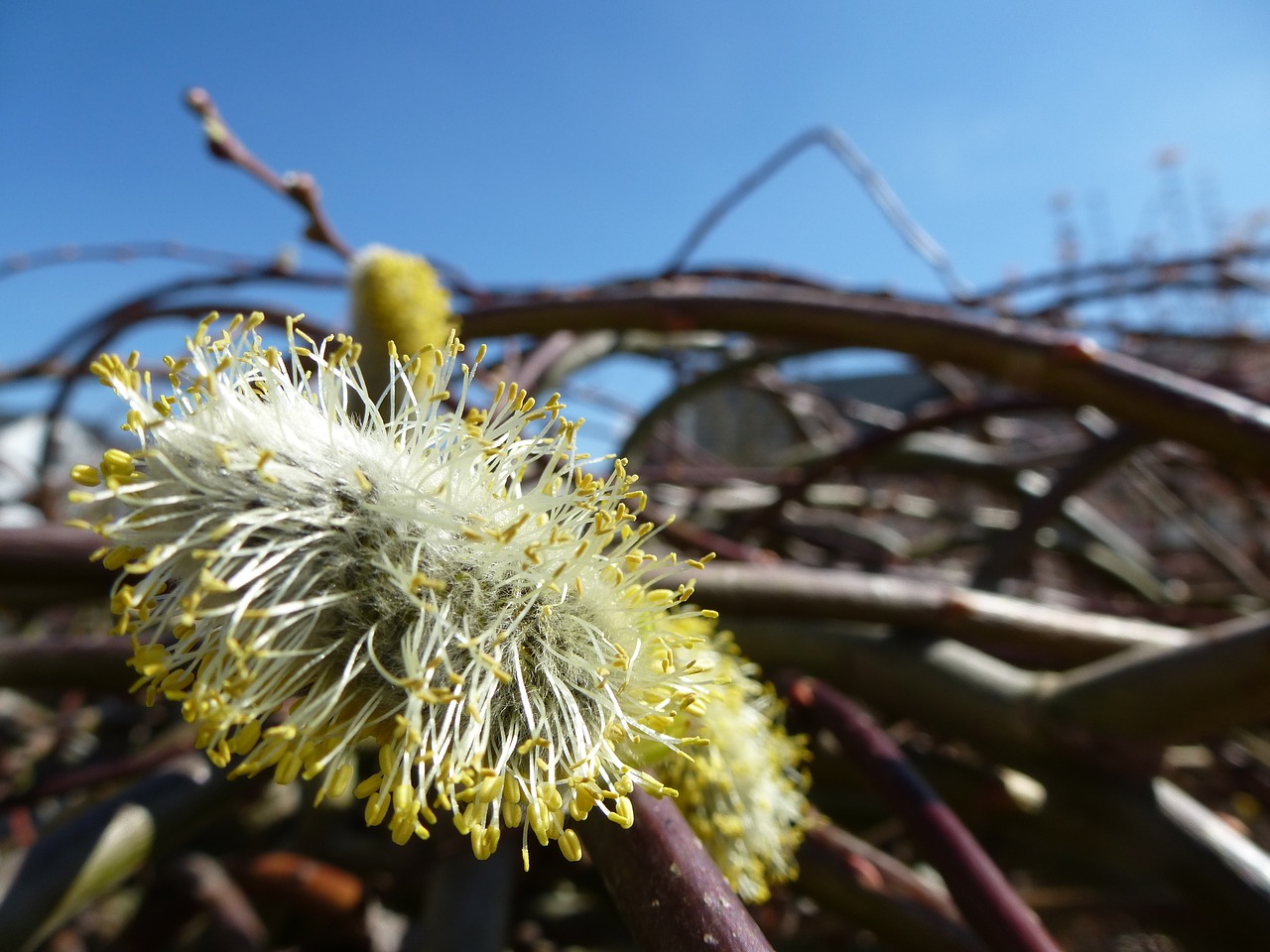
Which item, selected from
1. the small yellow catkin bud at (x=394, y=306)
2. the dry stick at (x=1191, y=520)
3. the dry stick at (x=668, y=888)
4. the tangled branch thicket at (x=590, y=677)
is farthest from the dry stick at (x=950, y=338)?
the dry stick at (x=1191, y=520)

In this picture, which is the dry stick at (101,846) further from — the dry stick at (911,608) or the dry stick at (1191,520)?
the dry stick at (1191,520)

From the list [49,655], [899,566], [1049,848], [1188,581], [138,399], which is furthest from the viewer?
[1188,581]

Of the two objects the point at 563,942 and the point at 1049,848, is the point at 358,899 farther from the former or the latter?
the point at 1049,848

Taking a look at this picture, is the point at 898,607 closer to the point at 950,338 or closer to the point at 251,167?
the point at 950,338

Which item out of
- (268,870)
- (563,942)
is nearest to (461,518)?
(268,870)

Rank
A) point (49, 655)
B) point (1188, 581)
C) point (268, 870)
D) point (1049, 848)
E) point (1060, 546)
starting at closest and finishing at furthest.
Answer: point (49, 655) < point (268, 870) < point (1049, 848) < point (1060, 546) < point (1188, 581)

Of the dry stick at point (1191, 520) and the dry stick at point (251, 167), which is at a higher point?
the dry stick at point (251, 167)
